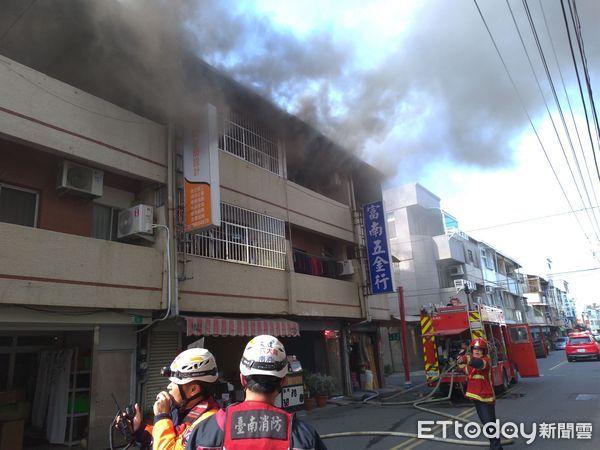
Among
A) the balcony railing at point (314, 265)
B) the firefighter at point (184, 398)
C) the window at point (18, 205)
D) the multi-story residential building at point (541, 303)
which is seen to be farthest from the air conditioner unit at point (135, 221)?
the multi-story residential building at point (541, 303)

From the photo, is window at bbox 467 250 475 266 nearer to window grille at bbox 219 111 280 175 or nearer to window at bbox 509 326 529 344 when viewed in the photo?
window at bbox 509 326 529 344

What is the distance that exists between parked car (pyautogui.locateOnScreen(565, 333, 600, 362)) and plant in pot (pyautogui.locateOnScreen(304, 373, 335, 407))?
19332 millimetres

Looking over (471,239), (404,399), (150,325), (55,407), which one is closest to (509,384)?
(404,399)

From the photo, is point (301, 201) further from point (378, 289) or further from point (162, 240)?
point (162, 240)

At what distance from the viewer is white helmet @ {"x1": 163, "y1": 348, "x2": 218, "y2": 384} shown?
2775 mm

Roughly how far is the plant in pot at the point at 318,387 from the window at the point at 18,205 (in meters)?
8.67

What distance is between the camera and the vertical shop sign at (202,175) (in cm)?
941

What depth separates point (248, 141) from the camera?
1328 centimetres

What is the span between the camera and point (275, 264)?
1280 centimetres

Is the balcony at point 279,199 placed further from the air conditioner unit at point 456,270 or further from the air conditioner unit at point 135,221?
the air conditioner unit at point 456,270

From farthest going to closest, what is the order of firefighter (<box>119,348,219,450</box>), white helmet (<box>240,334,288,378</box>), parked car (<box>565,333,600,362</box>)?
parked car (<box>565,333,600,362</box>) → firefighter (<box>119,348,219,450</box>) → white helmet (<box>240,334,288,378</box>)

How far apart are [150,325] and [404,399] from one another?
8.15 meters

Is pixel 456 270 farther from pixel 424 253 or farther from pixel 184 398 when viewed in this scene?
pixel 184 398

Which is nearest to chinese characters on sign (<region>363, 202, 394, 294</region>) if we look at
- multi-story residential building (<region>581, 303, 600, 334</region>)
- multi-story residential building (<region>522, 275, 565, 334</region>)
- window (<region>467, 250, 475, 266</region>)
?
window (<region>467, 250, 475, 266</region>)
